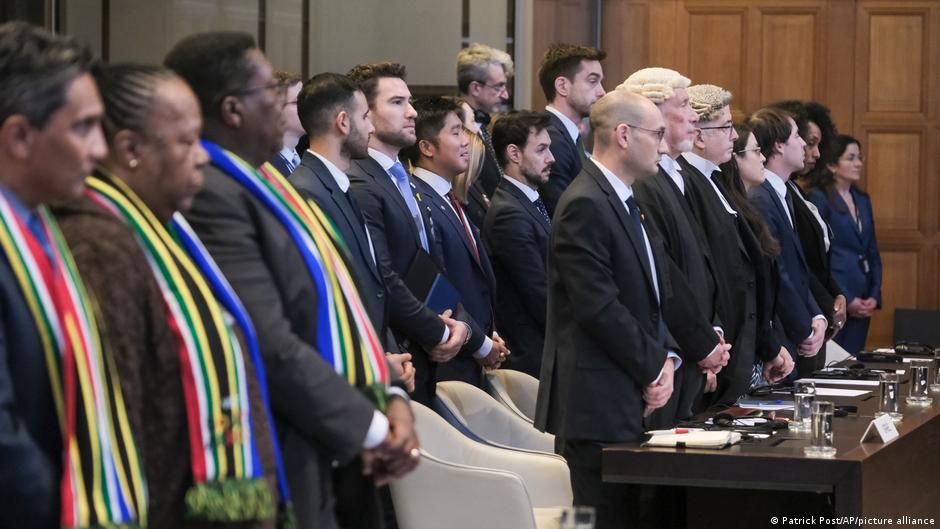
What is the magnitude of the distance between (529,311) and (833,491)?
6.43ft

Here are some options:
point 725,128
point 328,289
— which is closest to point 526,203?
point 725,128

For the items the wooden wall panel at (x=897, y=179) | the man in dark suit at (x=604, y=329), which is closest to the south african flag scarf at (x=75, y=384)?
the man in dark suit at (x=604, y=329)

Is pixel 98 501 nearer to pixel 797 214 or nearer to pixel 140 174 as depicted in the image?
pixel 140 174

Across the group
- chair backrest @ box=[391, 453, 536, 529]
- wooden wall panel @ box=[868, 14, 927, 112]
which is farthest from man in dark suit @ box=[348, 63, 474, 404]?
wooden wall panel @ box=[868, 14, 927, 112]

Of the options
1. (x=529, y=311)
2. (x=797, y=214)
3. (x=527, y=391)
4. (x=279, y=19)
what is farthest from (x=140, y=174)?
(x=279, y=19)

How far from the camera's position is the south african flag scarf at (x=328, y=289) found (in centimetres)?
249

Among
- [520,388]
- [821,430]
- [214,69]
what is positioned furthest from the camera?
[520,388]

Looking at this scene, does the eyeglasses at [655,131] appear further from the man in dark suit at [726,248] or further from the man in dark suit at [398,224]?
the man in dark suit at [726,248]

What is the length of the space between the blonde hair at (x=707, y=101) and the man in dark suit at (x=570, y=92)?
0.73 m

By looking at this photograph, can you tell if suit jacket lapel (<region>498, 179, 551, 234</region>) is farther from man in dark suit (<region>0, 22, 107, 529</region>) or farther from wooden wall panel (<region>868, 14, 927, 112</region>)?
wooden wall panel (<region>868, 14, 927, 112</region>)

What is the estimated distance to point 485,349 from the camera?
16.2ft

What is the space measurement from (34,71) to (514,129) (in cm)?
371

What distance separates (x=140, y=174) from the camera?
2.27m

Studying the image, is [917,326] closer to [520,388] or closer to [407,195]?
[520,388]
